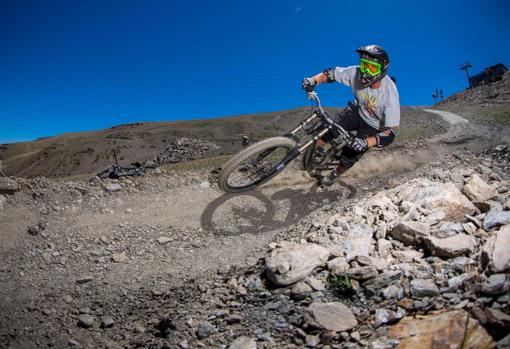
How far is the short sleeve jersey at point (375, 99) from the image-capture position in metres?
8.05

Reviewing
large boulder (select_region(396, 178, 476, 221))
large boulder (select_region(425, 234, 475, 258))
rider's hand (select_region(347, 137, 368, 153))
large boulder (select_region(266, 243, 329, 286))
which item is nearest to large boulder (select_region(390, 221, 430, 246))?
large boulder (select_region(425, 234, 475, 258))

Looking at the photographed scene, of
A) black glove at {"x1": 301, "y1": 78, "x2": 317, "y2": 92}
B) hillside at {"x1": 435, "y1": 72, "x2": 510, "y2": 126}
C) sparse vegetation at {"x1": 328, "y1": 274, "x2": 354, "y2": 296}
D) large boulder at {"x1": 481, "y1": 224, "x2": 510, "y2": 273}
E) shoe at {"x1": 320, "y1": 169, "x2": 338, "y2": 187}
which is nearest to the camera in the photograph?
large boulder at {"x1": 481, "y1": 224, "x2": 510, "y2": 273}

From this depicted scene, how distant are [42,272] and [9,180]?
13.7 feet

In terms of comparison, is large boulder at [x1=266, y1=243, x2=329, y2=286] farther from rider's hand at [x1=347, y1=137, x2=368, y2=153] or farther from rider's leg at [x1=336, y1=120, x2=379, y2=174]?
rider's leg at [x1=336, y1=120, x2=379, y2=174]

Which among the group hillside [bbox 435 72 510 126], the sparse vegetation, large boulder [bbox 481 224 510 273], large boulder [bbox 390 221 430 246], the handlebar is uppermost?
hillside [bbox 435 72 510 126]

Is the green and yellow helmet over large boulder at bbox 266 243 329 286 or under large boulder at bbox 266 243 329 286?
over

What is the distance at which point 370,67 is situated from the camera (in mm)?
7934

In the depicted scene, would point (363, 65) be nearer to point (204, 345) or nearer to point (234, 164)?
point (234, 164)

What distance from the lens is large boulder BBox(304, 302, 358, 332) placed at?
13.3 feet

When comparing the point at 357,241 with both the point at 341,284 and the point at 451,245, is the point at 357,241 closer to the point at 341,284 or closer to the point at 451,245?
the point at 341,284

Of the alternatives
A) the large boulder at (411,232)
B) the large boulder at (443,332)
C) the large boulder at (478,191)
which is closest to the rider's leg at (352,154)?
the large boulder at (478,191)

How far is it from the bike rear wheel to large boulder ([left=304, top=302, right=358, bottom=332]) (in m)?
4.06

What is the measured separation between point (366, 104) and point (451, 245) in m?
4.96

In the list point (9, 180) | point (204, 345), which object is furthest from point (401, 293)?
point (9, 180)
